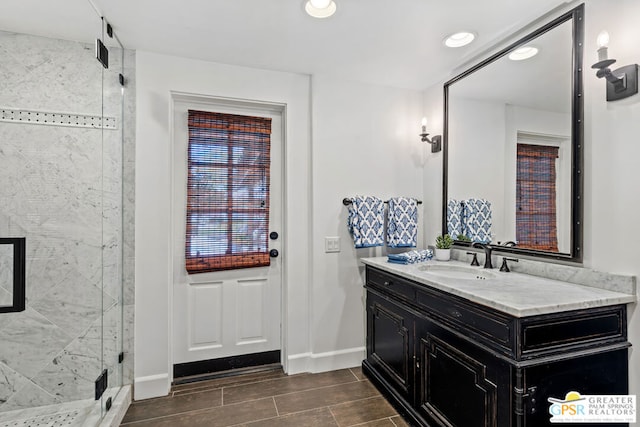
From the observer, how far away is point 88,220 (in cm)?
200

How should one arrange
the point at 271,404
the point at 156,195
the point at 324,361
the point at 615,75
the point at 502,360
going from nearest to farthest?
the point at 502,360
the point at 615,75
the point at 271,404
the point at 156,195
the point at 324,361

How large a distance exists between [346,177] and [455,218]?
93 centimetres

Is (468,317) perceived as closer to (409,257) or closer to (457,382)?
(457,382)

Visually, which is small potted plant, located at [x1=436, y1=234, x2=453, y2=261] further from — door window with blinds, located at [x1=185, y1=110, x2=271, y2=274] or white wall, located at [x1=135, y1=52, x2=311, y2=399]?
white wall, located at [x1=135, y1=52, x2=311, y2=399]

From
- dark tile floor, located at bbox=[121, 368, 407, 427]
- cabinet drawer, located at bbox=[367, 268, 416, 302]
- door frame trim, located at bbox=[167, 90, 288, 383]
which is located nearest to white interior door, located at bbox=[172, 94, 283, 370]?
door frame trim, located at bbox=[167, 90, 288, 383]

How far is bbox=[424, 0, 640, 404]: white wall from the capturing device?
1.43 metres

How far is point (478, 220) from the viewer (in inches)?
91.0

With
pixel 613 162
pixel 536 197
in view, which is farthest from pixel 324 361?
pixel 613 162

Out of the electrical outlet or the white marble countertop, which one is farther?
the electrical outlet

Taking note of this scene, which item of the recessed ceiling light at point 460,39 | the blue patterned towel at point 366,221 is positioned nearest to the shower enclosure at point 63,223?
the blue patterned towel at point 366,221

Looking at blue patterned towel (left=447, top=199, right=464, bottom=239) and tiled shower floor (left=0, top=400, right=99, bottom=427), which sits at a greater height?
blue patterned towel (left=447, top=199, right=464, bottom=239)

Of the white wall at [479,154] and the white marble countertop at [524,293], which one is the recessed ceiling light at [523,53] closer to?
the white wall at [479,154]

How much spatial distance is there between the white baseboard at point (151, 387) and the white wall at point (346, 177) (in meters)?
1.08

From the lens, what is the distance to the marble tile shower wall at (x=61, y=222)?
174 cm
